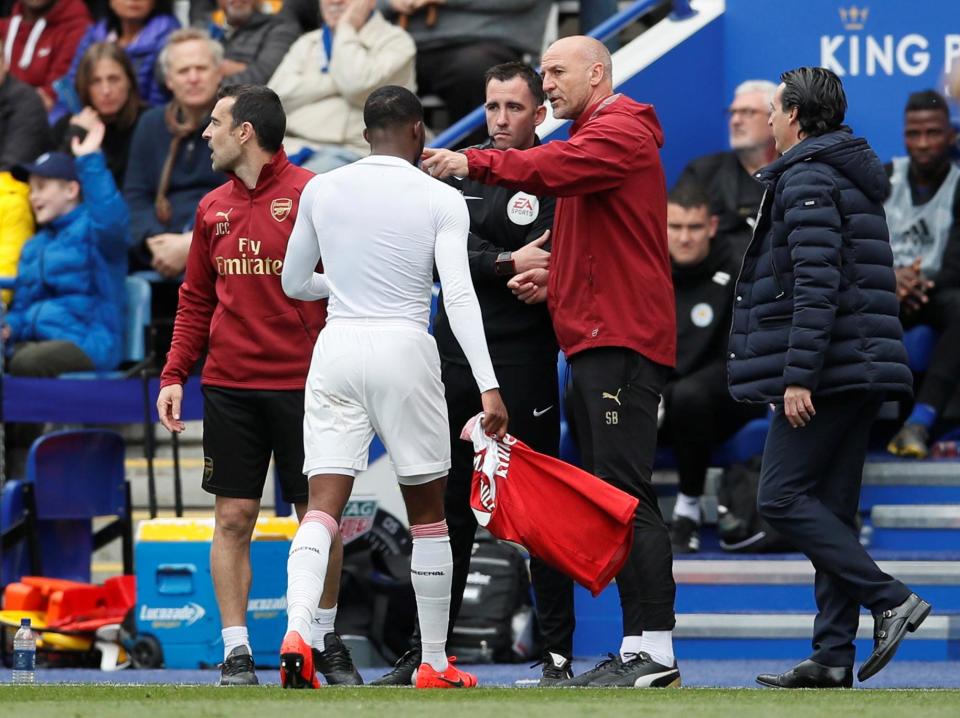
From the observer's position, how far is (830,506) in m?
6.96

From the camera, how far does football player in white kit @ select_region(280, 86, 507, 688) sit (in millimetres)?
6367

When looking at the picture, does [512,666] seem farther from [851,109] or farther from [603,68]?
[851,109]

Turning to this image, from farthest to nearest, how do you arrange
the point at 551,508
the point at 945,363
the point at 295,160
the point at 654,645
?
the point at 295,160, the point at 945,363, the point at 654,645, the point at 551,508

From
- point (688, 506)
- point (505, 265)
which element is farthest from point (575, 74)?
point (688, 506)

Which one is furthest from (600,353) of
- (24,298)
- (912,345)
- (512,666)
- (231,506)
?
(24,298)

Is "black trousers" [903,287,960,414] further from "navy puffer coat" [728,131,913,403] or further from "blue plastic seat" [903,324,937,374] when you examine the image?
"navy puffer coat" [728,131,913,403]

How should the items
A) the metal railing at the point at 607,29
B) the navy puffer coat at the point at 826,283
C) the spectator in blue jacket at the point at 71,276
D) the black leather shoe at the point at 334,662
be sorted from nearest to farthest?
the navy puffer coat at the point at 826,283 → the black leather shoe at the point at 334,662 → the metal railing at the point at 607,29 → the spectator in blue jacket at the point at 71,276

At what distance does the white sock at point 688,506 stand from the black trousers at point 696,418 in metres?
0.02

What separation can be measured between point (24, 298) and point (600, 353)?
4.89 metres

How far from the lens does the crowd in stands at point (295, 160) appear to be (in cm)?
947

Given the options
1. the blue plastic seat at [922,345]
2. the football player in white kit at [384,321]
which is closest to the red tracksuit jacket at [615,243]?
the football player in white kit at [384,321]

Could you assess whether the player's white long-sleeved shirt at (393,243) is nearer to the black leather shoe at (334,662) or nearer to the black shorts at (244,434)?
the black shorts at (244,434)

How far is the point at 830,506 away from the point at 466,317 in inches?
60.6

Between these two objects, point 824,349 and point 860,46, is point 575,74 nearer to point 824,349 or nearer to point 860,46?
point 824,349
